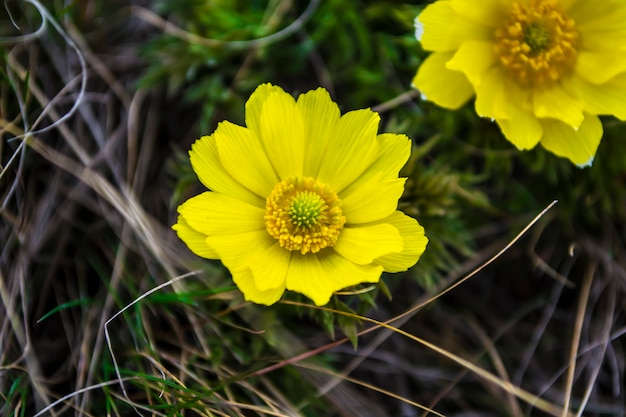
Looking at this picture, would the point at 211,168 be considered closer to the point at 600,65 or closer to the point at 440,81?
the point at 440,81

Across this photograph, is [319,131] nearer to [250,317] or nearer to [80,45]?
[250,317]

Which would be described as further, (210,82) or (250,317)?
(210,82)

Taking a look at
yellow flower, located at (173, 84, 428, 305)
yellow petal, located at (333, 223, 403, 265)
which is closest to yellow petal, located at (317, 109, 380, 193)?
yellow flower, located at (173, 84, 428, 305)

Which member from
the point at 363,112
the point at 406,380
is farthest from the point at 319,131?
Answer: the point at 406,380

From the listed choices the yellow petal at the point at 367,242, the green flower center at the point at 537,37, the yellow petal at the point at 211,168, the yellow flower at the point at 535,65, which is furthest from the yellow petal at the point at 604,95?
the yellow petal at the point at 211,168

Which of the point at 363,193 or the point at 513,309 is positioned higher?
the point at 363,193

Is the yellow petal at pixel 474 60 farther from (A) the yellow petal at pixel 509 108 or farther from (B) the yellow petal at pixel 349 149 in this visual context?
(B) the yellow petal at pixel 349 149
